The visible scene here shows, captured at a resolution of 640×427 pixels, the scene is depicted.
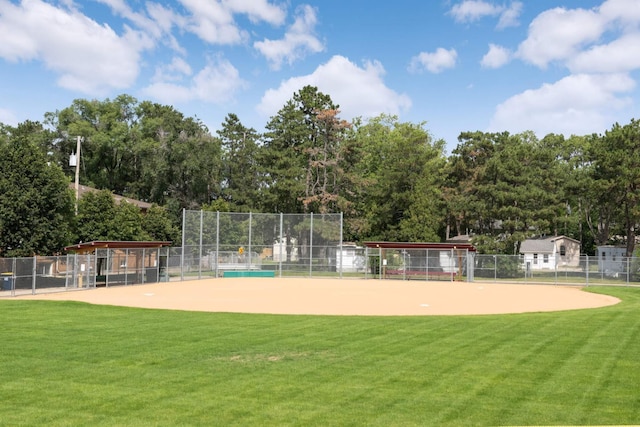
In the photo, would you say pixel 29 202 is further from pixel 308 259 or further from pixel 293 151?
pixel 293 151

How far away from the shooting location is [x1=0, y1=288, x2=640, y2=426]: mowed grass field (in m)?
7.91

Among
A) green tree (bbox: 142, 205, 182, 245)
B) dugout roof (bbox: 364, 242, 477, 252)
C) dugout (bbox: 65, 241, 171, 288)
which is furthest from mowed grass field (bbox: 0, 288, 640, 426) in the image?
green tree (bbox: 142, 205, 182, 245)

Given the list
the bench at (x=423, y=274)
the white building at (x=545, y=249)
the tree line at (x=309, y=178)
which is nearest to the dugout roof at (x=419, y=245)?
the bench at (x=423, y=274)

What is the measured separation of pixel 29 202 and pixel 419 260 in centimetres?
2797

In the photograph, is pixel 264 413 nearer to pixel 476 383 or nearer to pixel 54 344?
pixel 476 383

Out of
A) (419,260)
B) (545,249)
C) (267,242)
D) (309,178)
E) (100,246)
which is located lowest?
(419,260)

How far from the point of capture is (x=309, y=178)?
68.2 m

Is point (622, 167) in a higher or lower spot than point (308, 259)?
higher

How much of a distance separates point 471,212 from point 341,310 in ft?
124

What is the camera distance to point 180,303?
25.2m

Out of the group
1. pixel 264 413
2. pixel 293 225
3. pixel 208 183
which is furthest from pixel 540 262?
pixel 264 413

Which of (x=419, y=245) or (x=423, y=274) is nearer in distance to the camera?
(x=419, y=245)

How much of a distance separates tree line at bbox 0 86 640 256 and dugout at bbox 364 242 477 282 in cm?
691

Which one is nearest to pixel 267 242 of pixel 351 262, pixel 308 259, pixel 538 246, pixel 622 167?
Answer: pixel 308 259
